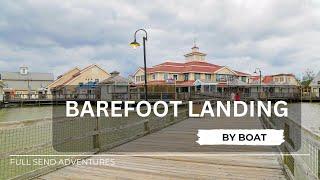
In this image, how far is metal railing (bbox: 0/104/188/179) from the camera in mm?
5648

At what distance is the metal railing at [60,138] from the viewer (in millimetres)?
5648

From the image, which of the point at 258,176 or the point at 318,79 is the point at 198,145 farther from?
the point at 318,79

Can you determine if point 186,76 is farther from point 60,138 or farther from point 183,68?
point 60,138

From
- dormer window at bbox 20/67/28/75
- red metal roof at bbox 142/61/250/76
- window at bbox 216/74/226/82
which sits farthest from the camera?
dormer window at bbox 20/67/28/75

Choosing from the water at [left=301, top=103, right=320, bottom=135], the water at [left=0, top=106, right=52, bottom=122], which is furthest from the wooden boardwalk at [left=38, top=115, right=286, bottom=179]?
the water at [left=0, top=106, right=52, bottom=122]

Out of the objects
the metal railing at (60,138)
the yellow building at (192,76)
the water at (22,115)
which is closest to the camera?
the metal railing at (60,138)

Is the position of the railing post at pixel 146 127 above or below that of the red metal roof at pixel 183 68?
below

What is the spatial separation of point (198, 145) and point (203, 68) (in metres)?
57.2

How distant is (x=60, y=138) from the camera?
8.49 meters

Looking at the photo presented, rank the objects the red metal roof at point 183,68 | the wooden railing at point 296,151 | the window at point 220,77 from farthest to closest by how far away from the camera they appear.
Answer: the window at point 220,77
the red metal roof at point 183,68
the wooden railing at point 296,151

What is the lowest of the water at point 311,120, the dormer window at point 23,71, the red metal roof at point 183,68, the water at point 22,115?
the water at point 22,115

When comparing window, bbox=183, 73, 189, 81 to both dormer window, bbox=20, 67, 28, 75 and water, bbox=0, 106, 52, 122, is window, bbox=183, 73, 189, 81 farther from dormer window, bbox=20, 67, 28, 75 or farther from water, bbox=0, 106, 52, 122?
dormer window, bbox=20, 67, 28, 75

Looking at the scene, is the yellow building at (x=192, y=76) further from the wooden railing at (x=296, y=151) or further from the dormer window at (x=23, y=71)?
the wooden railing at (x=296, y=151)

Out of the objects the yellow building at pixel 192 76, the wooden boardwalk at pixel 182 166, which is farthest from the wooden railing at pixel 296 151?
the yellow building at pixel 192 76
